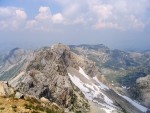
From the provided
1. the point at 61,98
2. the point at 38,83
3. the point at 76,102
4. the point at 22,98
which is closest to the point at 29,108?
the point at 22,98

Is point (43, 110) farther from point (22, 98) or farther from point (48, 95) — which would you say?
point (48, 95)

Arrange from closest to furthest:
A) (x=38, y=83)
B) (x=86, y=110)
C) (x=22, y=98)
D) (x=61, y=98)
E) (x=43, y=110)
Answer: (x=43, y=110)
(x=22, y=98)
(x=38, y=83)
(x=61, y=98)
(x=86, y=110)

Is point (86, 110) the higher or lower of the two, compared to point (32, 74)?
lower

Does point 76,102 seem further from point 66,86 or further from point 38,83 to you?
point 38,83

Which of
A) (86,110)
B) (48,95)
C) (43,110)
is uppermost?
(43,110)

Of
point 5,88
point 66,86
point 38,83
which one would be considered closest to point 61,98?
point 66,86

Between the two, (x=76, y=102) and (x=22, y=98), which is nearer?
(x=22, y=98)

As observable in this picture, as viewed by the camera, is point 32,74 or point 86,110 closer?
point 32,74

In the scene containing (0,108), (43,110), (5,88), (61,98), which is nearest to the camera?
(0,108)

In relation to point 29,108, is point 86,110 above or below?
below
